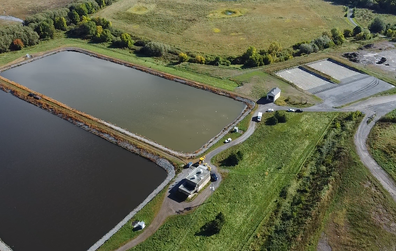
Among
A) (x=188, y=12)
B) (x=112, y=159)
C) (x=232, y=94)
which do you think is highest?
(x=188, y=12)

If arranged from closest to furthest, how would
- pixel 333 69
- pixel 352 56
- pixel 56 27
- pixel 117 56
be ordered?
pixel 333 69
pixel 352 56
pixel 117 56
pixel 56 27

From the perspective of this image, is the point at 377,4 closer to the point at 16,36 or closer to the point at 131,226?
the point at 16,36

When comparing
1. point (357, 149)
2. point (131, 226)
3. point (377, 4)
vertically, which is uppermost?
point (377, 4)

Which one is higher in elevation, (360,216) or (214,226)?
(360,216)

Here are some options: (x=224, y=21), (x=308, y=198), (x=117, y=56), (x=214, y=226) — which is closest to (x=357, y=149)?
(x=308, y=198)

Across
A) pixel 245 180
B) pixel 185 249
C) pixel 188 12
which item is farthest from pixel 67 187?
pixel 188 12

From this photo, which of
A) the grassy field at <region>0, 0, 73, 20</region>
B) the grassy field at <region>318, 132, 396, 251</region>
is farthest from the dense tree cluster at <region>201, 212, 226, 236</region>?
the grassy field at <region>0, 0, 73, 20</region>

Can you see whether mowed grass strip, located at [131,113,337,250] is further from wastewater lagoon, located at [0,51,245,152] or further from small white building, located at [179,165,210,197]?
wastewater lagoon, located at [0,51,245,152]

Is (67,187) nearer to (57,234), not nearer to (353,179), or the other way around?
(57,234)
